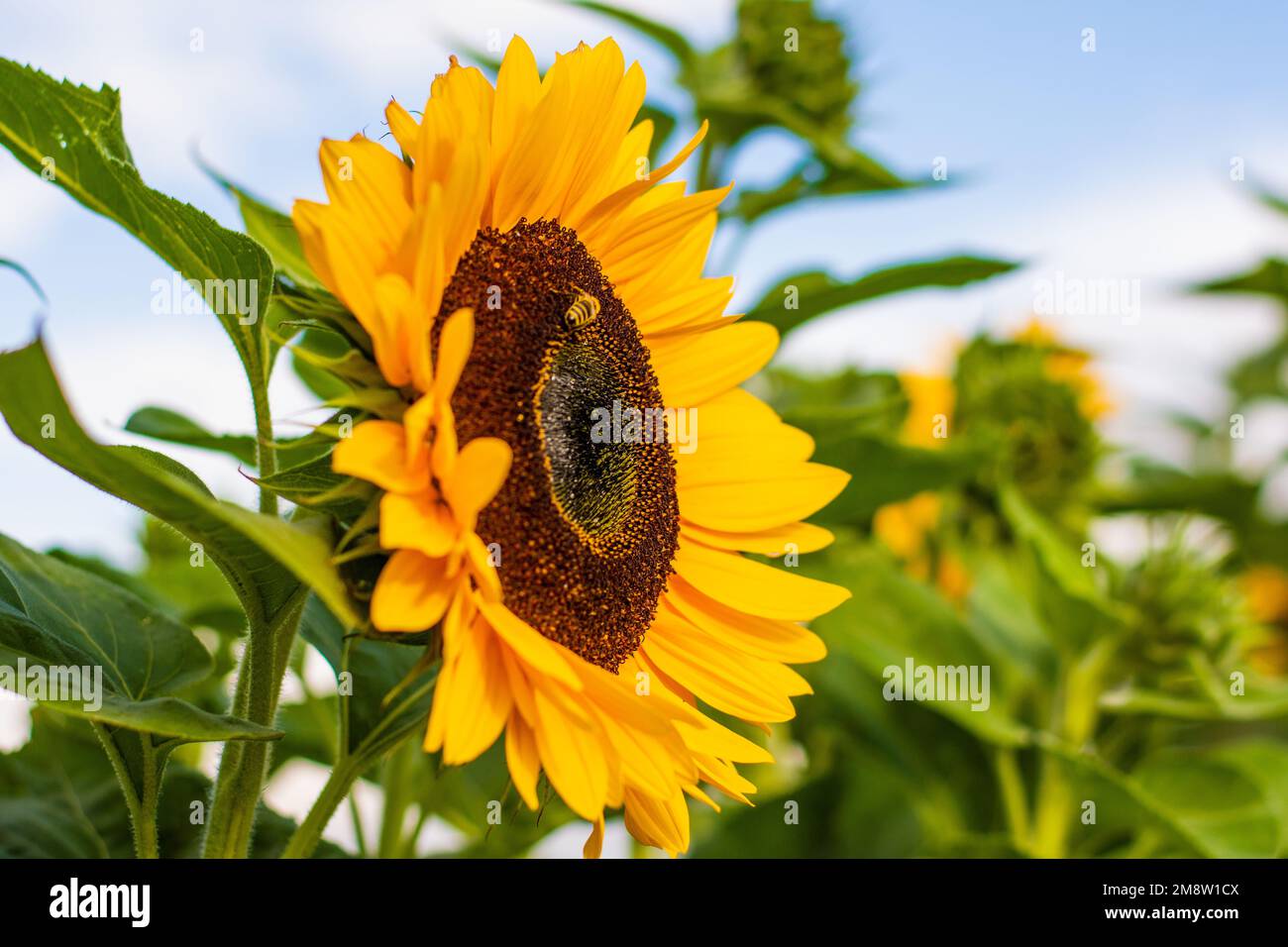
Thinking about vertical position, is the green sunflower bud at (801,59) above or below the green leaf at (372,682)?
above

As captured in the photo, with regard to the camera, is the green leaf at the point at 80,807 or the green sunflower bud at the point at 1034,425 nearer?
the green leaf at the point at 80,807

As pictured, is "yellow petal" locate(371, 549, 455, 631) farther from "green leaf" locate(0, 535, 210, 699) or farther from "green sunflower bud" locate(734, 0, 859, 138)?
"green sunflower bud" locate(734, 0, 859, 138)

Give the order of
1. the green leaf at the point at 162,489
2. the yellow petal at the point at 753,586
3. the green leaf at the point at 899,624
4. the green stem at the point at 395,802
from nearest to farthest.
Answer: the green leaf at the point at 162,489
the yellow petal at the point at 753,586
the green stem at the point at 395,802
the green leaf at the point at 899,624

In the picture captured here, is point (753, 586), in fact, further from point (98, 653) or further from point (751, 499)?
point (98, 653)

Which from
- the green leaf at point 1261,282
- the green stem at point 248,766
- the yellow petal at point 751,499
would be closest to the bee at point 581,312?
the yellow petal at point 751,499

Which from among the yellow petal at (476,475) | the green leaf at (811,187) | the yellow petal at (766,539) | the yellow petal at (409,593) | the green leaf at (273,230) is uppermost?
the green leaf at (811,187)

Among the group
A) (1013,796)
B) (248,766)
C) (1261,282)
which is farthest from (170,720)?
(1261,282)

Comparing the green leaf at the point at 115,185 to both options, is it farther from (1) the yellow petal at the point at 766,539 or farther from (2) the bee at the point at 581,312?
(1) the yellow petal at the point at 766,539
